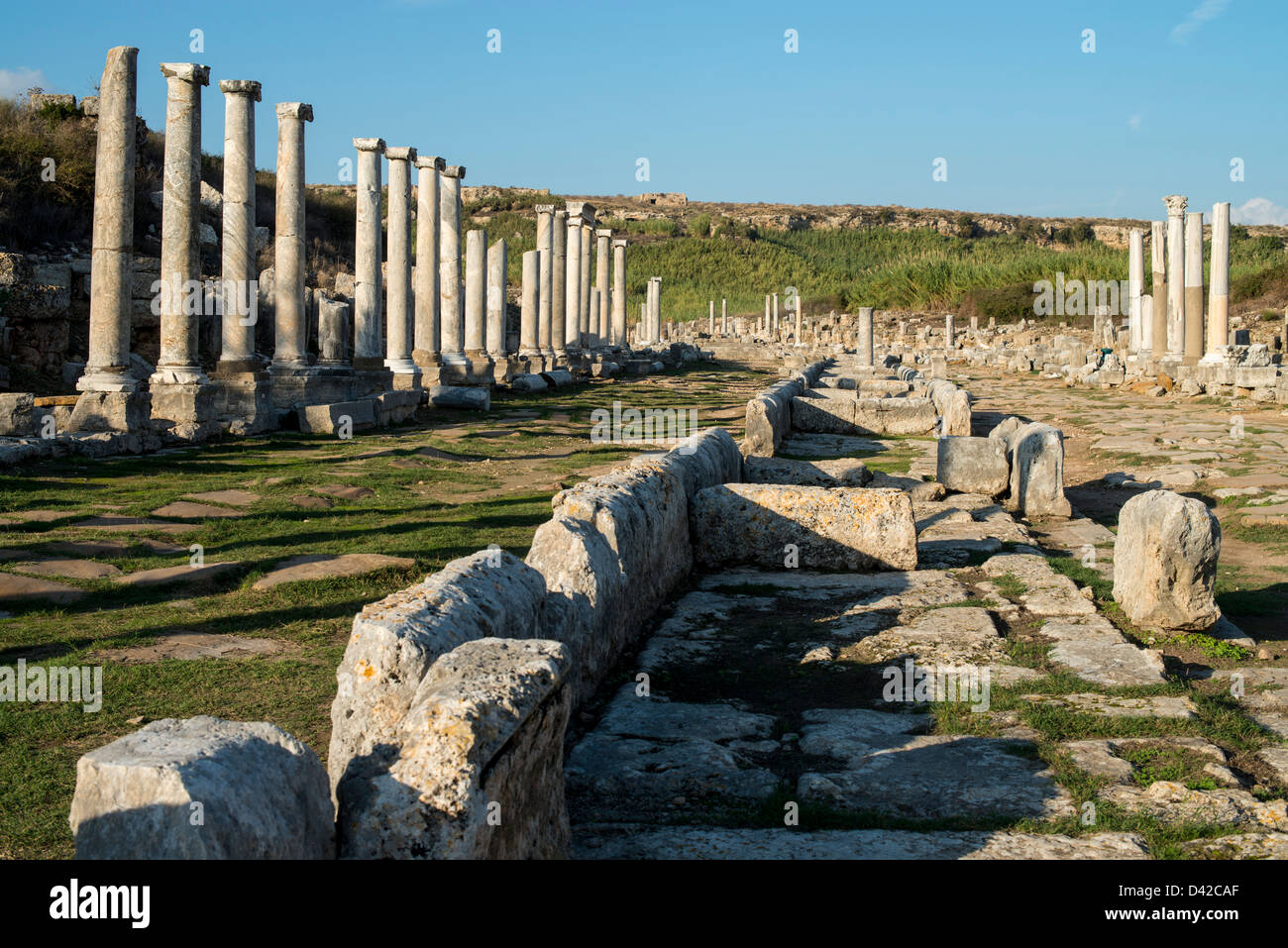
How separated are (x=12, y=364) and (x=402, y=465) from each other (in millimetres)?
10116

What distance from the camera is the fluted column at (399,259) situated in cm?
2120

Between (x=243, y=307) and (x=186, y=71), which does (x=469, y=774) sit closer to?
(x=186, y=71)

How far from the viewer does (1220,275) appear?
2492cm

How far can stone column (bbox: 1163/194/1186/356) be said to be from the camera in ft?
88.4

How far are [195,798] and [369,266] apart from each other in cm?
1841

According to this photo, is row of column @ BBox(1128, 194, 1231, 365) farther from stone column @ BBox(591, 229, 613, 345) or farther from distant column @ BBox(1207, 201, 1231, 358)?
stone column @ BBox(591, 229, 613, 345)

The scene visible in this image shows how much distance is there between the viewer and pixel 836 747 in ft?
14.8

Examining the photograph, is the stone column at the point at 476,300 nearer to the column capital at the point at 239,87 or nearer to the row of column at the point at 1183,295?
the column capital at the point at 239,87

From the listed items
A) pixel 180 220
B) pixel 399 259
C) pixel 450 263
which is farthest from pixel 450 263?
pixel 180 220
